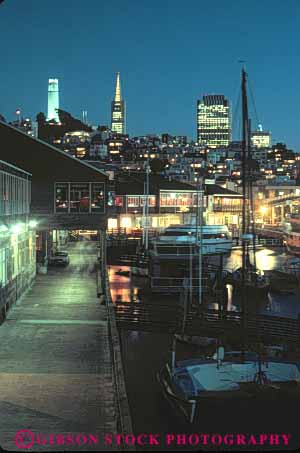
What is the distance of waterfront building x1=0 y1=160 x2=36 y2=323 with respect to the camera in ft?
68.6

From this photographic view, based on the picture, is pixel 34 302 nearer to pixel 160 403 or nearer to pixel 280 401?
pixel 160 403

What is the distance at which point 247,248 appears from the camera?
37.2 m

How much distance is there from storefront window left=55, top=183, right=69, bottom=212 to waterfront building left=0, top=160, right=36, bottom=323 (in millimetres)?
2638

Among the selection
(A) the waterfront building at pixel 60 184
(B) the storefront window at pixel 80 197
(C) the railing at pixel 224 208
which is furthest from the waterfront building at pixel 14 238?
(C) the railing at pixel 224 208

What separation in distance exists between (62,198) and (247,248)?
1229 centimetres

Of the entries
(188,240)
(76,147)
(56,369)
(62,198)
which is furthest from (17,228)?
(76,147)

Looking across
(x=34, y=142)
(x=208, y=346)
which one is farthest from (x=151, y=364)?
(x=34, y=142)

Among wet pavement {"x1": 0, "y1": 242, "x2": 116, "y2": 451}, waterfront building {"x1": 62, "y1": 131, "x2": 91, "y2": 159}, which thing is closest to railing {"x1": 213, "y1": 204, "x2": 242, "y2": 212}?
wet pavement {"x1": 0, "y1": 242, "x2": 116, "y2": 451}

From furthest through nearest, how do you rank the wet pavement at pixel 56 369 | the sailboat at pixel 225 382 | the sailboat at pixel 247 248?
the sailboat at pixel 247 248 < the sailboat at pixel 225 382 < the wet pavement at pixel 56 369

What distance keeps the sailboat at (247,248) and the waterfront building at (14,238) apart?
8575mm

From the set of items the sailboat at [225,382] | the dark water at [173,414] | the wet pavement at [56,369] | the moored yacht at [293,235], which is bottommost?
the dark water at [173,414]

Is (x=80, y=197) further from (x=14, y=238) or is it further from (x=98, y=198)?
(x=14, y=238)

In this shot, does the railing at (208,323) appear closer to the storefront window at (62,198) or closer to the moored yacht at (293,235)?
the storefront window at (62,198)

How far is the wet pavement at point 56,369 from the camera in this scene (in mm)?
11305
